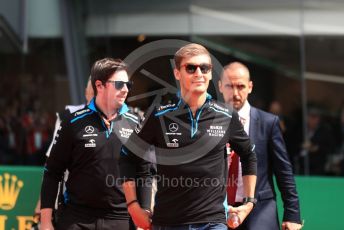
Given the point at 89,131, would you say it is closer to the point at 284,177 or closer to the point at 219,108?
the point at 219,108

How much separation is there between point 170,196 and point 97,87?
1.28 m

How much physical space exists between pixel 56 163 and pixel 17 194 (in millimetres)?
2462

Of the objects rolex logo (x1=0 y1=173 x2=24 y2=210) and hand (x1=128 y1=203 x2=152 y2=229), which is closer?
hand (x1=128 y1=203 x2=152 y2=229)

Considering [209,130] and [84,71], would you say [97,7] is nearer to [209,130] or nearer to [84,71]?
[84,71]

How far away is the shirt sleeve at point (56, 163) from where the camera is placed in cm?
529

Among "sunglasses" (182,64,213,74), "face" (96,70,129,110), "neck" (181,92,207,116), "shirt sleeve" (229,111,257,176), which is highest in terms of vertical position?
"sunglasses" (182,64,213,74)

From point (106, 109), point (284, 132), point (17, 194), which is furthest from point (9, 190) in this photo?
point (284, 132)

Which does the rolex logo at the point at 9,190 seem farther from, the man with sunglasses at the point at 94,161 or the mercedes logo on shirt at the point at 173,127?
the mercedes logo on shirt at the point at 173,127

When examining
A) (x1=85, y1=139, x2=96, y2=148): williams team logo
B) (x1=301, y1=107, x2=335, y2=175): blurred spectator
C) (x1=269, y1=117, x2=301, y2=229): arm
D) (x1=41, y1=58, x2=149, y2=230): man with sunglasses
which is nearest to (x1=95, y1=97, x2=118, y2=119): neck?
(x1=41, y1=58, x2=149, y2=230): man with sunglasses

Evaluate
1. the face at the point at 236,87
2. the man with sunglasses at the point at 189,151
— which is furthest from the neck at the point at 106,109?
the face at the point at 236,87

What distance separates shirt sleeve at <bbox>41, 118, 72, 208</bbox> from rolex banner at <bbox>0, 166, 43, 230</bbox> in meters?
2.29

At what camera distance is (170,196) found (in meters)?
4.55

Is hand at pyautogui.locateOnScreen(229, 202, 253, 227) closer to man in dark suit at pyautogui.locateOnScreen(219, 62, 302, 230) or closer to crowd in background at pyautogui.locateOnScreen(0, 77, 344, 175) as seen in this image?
man in dark suit at pyautogui.locateOnScreen(219, 62, 302, 230)

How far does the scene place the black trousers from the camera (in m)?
5.18
